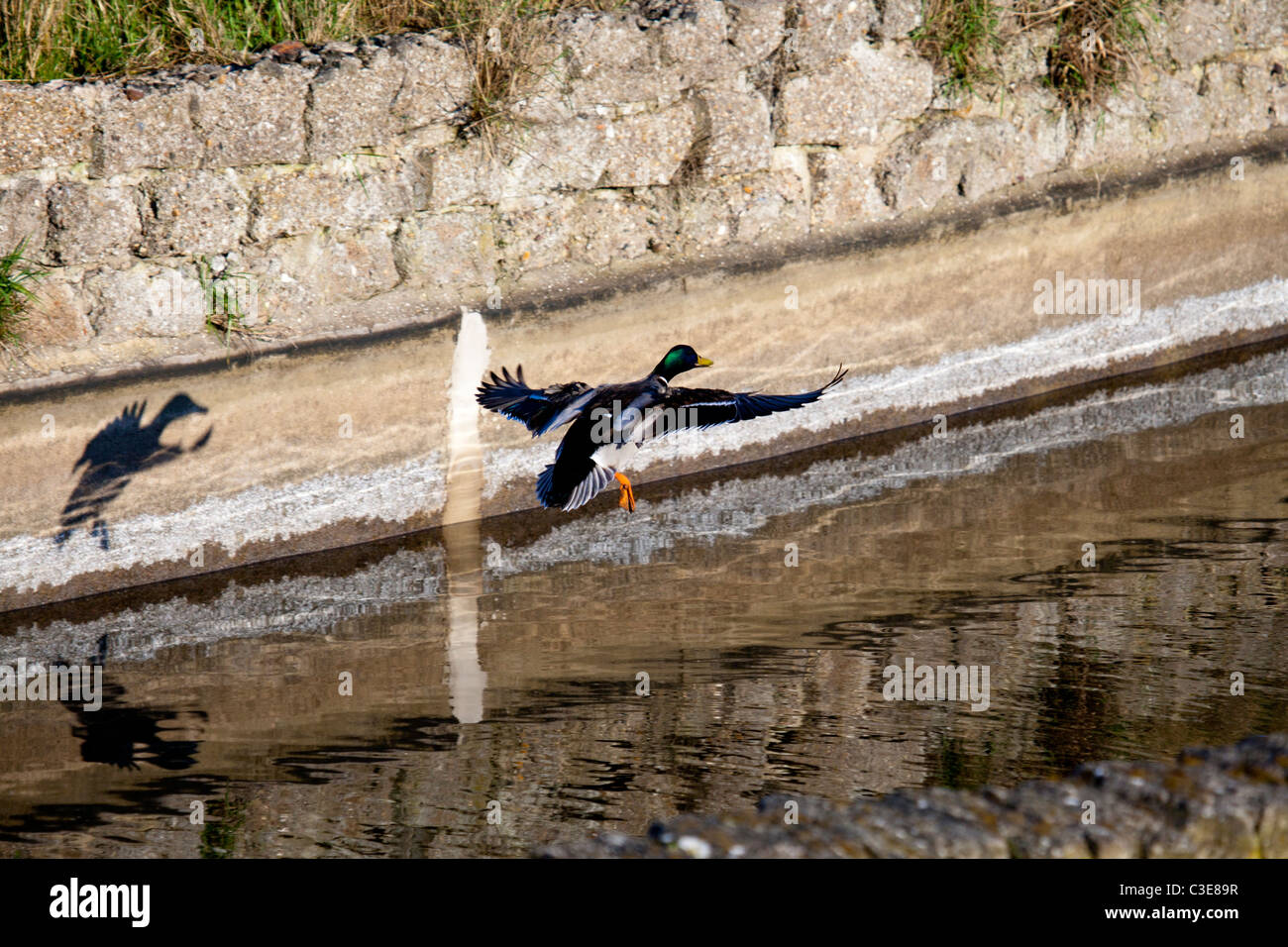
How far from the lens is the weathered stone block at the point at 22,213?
5582mm

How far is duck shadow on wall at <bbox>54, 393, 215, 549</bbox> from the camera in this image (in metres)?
5.84

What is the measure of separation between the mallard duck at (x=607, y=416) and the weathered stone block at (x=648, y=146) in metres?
1.61

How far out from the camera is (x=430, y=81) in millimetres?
6246

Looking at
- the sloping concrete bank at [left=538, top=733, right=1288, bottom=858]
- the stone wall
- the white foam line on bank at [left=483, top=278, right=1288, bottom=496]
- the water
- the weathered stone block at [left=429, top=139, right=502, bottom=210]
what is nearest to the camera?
the sloping concrete bank at [left=538, top=733, right=1288, bottom=858]

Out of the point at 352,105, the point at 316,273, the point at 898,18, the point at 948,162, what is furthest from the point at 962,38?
the point at 316,273

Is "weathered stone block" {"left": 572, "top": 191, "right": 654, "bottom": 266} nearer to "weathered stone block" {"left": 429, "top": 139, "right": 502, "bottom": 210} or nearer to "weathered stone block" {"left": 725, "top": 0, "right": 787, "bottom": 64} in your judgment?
"weathered stone block" {"left": 429, "top": 139, "right": 502, "bottom": 210}

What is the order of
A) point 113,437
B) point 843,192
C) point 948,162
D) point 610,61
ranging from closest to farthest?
→ point 113,437 < point 610,61 < point 843,192 < point 948,162

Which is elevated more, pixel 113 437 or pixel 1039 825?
pixel 113 437

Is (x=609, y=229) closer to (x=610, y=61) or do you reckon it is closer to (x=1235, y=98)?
(x=610, y=61)

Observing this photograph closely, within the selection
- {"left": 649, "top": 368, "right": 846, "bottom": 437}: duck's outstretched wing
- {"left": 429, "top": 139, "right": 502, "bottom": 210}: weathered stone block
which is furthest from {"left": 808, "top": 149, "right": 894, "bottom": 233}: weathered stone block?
{"left": 649, "top": 368, "right": 846, "bottom": 437}: duck's outstretched wing

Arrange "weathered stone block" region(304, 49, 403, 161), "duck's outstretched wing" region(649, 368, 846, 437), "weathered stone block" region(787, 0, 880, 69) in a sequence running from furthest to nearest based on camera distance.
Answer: "weathered stone block" region(787, 0, 880, 69) → "weathered stone block" region(304, 49, 403, 161) → "duck's outstretched wing" region(649, 368, 846, 437)

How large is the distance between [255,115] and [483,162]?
1.03 meters

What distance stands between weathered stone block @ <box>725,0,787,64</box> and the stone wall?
11 millimetres

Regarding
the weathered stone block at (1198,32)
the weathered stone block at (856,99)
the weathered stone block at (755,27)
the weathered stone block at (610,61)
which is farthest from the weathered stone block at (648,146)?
the weathered stone block at (1198,32)
